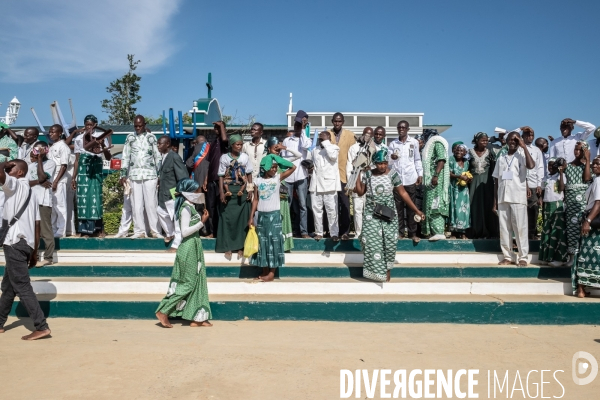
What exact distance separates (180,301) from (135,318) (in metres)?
0.88

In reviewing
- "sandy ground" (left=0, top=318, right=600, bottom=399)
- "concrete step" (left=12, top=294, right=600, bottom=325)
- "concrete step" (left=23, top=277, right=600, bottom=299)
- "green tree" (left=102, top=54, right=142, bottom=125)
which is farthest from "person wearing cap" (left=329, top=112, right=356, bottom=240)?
"green tree" (left=102, top=54, right=142, bottom=125)

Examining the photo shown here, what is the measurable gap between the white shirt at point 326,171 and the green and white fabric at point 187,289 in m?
2.52

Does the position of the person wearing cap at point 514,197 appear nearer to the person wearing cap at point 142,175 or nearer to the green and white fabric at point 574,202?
the green and white fabric at point 574,202

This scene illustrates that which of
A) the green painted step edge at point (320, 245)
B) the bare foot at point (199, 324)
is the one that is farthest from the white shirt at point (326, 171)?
the bare foot at point (199, 324)

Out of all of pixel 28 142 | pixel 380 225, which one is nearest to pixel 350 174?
pixel 380 225

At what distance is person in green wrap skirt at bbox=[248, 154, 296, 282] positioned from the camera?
6.55 metres

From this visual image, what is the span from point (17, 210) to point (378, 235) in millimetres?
4212

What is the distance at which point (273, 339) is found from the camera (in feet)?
17.2

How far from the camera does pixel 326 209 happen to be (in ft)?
25.3

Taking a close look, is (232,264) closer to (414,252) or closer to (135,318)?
(135,318)

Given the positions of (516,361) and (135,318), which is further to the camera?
(135,318)

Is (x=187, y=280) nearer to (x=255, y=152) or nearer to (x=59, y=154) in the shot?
(x=255, y=152)

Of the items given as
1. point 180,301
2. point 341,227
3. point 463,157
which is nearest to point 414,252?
point 341,227

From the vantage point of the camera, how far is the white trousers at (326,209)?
767cm
